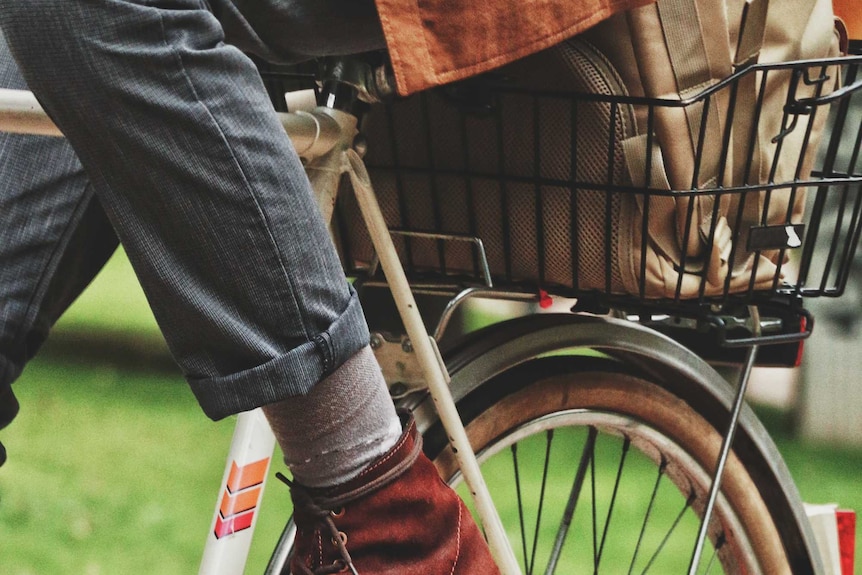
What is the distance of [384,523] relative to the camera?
0.57 metres

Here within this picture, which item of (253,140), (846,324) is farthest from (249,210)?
(846,324)

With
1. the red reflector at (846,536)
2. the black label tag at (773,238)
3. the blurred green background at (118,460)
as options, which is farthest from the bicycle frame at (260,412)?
the blurred green background at (118,460)

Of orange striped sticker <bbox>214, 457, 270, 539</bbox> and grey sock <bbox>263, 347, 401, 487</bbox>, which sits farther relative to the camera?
orange striped sticker <bbox>214, 457, 270, 539</bbox>

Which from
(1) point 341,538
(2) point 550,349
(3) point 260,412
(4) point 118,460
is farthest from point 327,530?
(4) point 118,460

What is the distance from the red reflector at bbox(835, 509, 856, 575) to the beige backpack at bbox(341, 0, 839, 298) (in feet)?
1.29

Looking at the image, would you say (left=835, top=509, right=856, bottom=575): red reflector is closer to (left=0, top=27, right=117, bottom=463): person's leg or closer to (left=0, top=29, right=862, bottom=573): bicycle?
(left=0, top=29, right=862, bottom=573): bicycle

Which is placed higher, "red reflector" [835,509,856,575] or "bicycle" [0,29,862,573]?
"bicycle" [0,29,862,573]

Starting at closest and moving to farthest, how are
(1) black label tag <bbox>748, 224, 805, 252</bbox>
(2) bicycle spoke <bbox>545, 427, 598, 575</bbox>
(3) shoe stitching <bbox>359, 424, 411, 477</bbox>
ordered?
(3) shoe stitching <bbox>359, 424, 411, 477</bbox>, (1) black label tag <bbox>748, 224, 805, 252</bbox>, (2) bicycle spoke <bbox>545, 427, 598, 575</bbox>

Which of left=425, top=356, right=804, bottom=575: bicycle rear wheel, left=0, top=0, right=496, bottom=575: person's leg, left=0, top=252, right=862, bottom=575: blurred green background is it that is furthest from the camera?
left=0, top=252, right=862, bottom=575: blurred green background

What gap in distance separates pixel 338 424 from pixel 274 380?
0.07 metres

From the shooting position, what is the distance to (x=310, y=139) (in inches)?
23.1

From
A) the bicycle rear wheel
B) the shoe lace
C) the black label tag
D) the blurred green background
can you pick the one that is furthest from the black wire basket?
the blurred green background

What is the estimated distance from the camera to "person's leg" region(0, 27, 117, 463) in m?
0.66

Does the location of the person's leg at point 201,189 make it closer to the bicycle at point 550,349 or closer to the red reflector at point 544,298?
the bicycle at point 550,349
